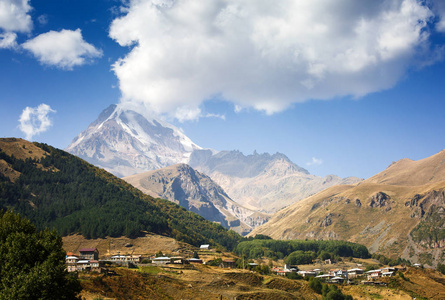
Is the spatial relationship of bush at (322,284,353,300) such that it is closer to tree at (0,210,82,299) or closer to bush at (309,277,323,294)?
bush at (309,277,323,294)

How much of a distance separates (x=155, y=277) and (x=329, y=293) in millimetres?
59566

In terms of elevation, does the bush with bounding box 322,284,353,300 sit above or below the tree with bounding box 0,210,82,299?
below

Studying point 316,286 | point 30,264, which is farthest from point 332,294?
point 30,264

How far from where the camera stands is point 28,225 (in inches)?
2490

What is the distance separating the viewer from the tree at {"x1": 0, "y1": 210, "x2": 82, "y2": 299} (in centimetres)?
5288

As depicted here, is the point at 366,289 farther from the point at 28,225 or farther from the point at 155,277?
the point at 28,225

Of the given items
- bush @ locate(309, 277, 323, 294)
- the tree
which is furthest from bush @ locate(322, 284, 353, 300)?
the tree

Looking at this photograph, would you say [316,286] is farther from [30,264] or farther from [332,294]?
[30,264]

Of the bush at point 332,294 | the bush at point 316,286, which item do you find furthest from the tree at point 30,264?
the bush at point 316,286

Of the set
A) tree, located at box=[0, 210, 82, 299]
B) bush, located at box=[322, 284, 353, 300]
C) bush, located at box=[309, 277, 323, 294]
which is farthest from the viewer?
bush, located at box=[309, 277, 323, 294]

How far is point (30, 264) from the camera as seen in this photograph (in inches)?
2276

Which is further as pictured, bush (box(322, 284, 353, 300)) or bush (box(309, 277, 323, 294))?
bush (box(309, 277, 323, 294))

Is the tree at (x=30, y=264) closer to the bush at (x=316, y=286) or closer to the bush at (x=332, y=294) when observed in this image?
the bush at (x=332, y=294)

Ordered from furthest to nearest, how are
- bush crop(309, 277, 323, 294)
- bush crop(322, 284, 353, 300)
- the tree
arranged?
1. bush crop(309, 277, 323, 294)
2. bush crop(322, 284, 353, 300)
3. the tree
